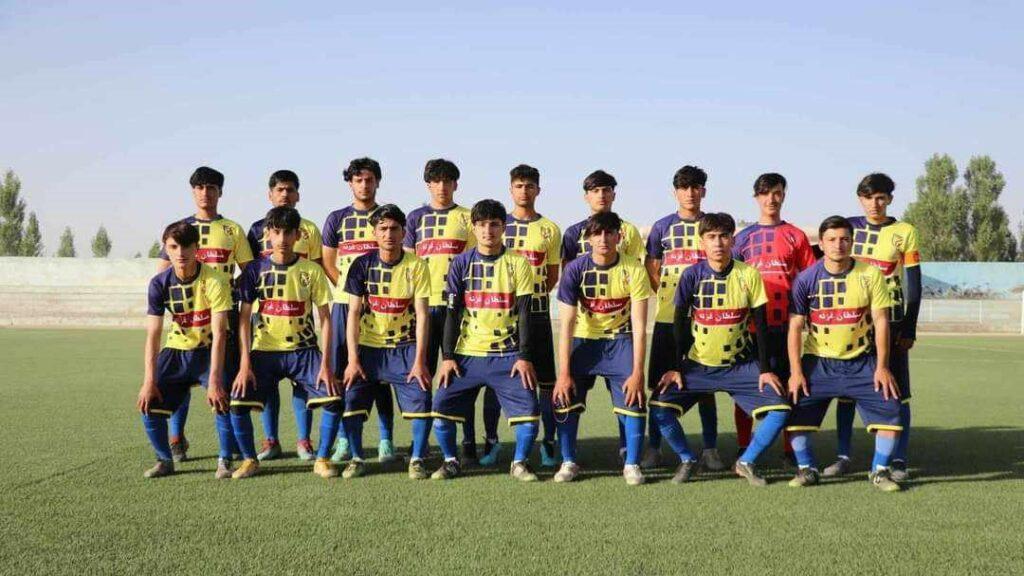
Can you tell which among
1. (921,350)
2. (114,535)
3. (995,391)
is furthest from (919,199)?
(114,535)

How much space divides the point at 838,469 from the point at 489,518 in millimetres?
2689

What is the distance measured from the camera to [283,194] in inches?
261

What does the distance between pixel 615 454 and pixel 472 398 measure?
137 cm

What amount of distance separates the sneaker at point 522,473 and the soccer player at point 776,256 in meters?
1.85

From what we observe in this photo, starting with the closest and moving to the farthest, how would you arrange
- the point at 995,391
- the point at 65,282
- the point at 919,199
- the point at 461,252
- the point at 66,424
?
1. the point at 461,252
2. the point at 66,424
3. the point at 995,391
4. the point at 65,282
5. the point at 919,199

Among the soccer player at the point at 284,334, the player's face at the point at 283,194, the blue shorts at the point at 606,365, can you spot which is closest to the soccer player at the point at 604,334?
the blue shorts at the point at 606,365

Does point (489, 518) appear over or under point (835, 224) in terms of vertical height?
under

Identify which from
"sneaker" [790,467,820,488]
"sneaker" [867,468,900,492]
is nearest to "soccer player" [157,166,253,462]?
"sneaker" [790,467,820,488]

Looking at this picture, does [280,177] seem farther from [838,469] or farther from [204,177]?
[838,469]

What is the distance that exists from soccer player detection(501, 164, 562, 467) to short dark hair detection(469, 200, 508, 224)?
0.54 metres

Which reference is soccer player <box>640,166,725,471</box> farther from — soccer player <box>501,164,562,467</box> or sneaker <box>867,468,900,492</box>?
sneaker <box>867,468,900,492</box>

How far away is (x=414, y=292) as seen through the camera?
572 cm

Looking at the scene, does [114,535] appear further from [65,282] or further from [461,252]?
[65,282]

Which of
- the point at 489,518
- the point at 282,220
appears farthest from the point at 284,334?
the point at 489,518
